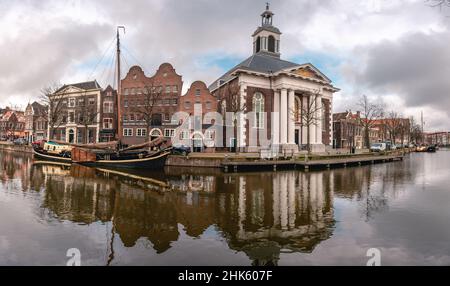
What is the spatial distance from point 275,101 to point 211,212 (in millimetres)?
37431

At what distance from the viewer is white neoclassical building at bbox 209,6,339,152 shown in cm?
4359

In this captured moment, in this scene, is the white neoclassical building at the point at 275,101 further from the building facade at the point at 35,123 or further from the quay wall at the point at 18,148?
the building facade at the point at 35,123

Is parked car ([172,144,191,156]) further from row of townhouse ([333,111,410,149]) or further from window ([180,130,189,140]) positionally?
row of townhouse ([333,111,410,149])

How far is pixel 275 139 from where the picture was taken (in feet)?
152

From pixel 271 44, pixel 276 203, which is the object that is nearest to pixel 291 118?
pixel 271 44

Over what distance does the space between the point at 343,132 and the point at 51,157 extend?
74419 millimetres

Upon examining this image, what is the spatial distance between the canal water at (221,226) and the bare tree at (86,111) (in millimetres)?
42986

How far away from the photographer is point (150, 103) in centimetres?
5228

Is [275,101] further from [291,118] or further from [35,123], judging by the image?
[35,123]

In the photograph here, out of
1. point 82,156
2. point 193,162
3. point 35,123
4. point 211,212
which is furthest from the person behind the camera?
point 35,123

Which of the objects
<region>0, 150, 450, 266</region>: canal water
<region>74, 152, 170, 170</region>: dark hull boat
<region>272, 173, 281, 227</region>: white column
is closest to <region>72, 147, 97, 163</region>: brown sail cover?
<region>74, 152, 170, 170</region>: dark hull boat

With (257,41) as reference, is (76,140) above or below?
below
